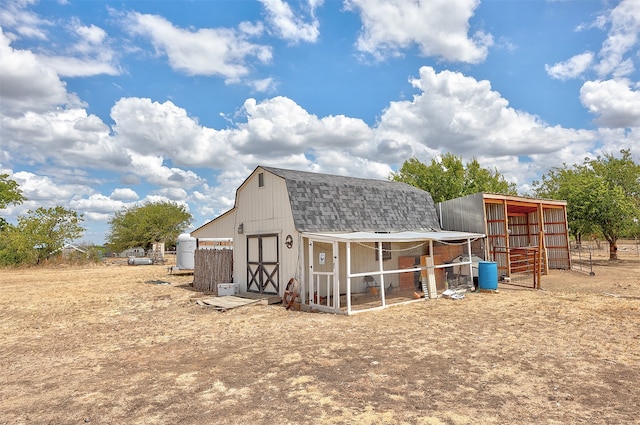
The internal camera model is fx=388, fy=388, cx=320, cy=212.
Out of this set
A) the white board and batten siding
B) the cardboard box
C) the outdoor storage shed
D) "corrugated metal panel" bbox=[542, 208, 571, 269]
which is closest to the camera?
the white board and batten siding

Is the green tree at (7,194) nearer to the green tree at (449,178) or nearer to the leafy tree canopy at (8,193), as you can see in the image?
the leafy tree canopy at (8,193)

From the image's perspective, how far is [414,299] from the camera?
42.8 feet

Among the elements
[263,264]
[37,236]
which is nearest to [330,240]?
[263,264]

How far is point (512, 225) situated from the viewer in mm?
22297

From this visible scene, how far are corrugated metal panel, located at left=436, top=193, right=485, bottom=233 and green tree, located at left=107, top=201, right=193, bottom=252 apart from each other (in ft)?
146

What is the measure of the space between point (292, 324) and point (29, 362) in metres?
5.35

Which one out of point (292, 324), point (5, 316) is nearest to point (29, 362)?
point (292, 324)

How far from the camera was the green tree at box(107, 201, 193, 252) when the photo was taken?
53.1 metres

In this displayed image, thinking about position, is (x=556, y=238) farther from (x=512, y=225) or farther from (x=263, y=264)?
(x=263, y=264)

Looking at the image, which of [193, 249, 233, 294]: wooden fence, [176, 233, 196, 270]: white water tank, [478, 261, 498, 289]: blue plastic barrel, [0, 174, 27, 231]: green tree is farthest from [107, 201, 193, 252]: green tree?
[478, 261, 498, 289]: blue plastic barrel

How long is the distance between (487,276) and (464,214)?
164 inches

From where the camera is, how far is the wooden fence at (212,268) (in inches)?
631

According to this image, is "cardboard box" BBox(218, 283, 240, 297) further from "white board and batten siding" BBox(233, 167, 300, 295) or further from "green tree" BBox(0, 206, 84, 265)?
"green tree" BBox(0, 206, 84, 265)

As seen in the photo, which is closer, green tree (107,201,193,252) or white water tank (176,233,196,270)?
white water tank (176,233,196,270)
